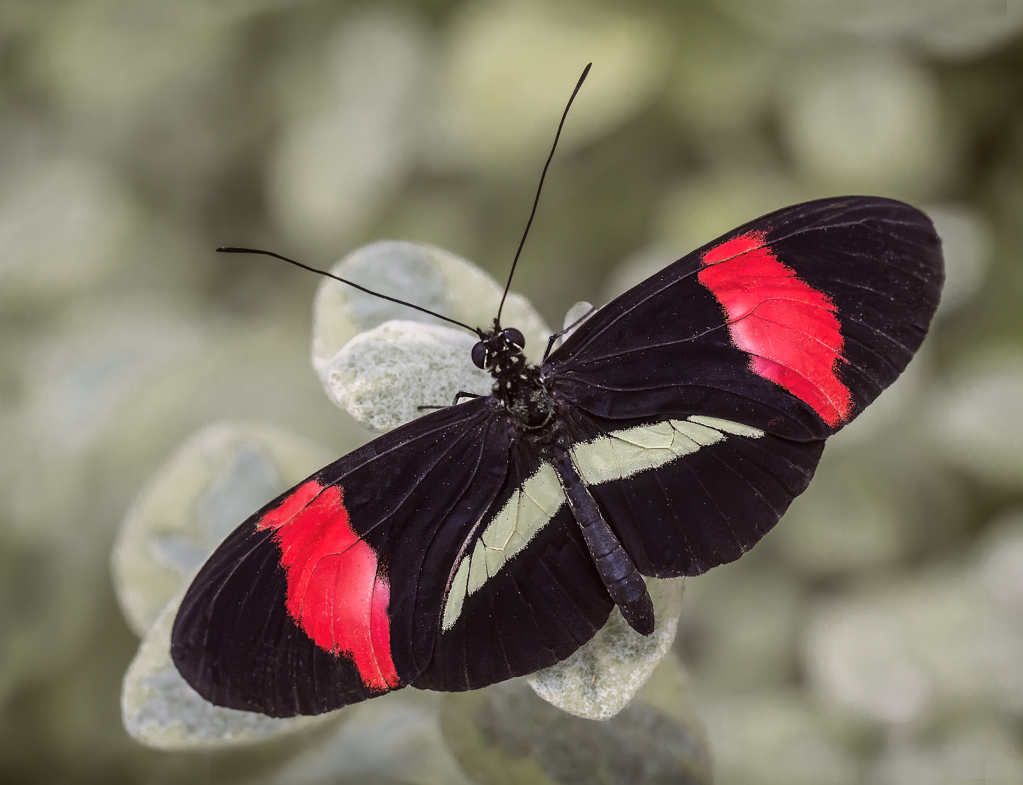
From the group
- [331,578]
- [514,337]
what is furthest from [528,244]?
[331,578]

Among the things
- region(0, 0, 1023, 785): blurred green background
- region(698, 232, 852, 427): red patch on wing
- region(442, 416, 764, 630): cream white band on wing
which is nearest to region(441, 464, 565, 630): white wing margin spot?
region(442, 416, 764, 630): cream white band on wing

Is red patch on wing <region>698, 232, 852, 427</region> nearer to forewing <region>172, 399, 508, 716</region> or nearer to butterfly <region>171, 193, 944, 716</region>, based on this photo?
butterfly <region>171, 193, 944, 716</region>

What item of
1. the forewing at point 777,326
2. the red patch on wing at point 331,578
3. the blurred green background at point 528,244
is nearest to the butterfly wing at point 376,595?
the red patch on wing at point 331,578

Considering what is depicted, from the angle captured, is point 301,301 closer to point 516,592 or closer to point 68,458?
point 68,458

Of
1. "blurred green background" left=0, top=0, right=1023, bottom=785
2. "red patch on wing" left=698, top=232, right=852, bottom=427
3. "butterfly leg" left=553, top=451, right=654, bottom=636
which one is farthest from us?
"blurred green background" left=0, top=0, right=1023, bottom=785

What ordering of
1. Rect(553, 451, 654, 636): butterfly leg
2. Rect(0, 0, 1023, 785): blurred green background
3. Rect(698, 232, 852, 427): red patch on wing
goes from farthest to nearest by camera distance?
1. Rect(0, 0, 1023, 785): blurred green background
2. Rect(698, 232, 852, 427): red patch on wing
3. Rect(553, 451, 654, 636): butterfly leg

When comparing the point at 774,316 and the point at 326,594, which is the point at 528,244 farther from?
the point at 326,594

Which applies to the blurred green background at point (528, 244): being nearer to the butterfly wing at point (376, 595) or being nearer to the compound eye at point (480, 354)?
the butterfly wing at point (376, 595)
